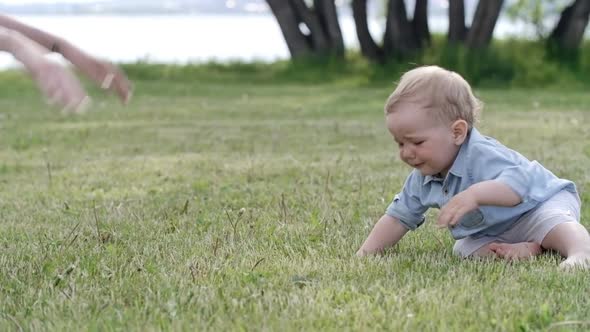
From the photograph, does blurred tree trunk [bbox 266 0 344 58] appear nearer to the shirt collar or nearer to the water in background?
the water in background

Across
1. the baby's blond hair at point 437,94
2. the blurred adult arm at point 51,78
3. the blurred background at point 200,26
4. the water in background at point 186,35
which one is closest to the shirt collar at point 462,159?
the baby's blond hair at point 437,94

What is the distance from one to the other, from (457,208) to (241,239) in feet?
3.80

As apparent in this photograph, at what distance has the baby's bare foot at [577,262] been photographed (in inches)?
141

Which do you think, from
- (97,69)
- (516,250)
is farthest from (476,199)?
(97,69)

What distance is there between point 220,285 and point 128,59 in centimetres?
1747

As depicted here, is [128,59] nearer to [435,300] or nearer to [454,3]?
[454,3]

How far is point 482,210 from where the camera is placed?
157 inches

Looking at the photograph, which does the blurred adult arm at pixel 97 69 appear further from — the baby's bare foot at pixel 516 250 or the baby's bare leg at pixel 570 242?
the baby's bare leg at pixel 570 242

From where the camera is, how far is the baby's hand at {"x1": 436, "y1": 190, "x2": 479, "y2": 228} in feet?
11.7

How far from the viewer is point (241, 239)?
4.33 meters

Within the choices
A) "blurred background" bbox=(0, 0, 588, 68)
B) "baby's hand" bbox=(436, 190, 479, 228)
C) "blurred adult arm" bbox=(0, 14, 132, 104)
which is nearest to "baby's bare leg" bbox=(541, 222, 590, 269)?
"baby's hand" bbox=(436, 190, 479, 228)

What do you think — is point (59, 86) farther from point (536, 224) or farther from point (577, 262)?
point (536, 224)

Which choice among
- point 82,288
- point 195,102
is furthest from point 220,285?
point 195,102

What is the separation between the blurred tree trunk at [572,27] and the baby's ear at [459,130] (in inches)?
581
